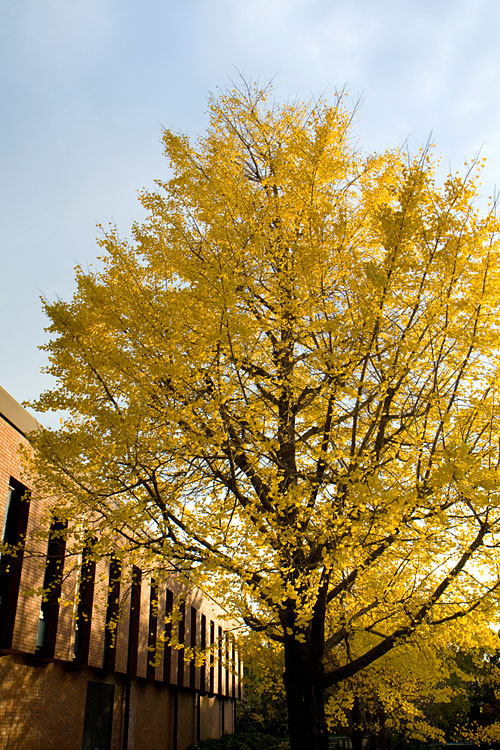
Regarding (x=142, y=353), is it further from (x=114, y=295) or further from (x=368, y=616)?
(x=368, y=616)

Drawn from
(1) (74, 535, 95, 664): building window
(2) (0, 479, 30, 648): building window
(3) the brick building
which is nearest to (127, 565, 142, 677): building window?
(3) the brick building

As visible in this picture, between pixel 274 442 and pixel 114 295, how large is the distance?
3.19 metres

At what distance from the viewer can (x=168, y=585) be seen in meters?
20.6

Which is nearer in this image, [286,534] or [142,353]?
[286,534]

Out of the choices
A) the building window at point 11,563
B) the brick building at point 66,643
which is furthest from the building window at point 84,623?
the building window at point 11,563

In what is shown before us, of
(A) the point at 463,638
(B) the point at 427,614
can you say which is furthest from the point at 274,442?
(A) the point at 463,638

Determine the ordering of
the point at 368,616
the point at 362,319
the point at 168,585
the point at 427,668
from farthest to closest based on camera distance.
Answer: the point at 168,585 → the point at 427,668 → the point at 368,616 → the point at 362,319

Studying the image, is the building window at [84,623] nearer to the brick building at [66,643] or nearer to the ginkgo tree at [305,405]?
the brick building at [66,643]

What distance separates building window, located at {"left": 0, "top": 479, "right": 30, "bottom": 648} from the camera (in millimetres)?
9641

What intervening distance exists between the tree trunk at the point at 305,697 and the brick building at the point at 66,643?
1199 millimetres

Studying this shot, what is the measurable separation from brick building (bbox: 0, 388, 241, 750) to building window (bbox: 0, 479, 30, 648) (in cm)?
2

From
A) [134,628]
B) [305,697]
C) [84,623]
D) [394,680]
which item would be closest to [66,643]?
[84,623]

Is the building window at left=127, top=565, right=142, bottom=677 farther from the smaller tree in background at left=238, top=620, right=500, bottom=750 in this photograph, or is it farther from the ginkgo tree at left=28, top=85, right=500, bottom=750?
the ginkgo tree at left=28, top=85, right=500, bottom=750

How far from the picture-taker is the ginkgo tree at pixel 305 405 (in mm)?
6262
